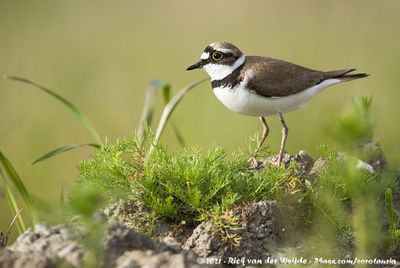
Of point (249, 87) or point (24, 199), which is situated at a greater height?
point (249, 87)

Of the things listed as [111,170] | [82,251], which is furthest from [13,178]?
[82,251]

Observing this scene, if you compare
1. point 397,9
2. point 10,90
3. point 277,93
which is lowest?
point 277,93

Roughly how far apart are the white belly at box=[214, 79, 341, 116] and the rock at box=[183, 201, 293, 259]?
4.08 feet

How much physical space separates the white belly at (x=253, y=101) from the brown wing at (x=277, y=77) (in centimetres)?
4

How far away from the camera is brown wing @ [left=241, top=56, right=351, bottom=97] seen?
4891mm

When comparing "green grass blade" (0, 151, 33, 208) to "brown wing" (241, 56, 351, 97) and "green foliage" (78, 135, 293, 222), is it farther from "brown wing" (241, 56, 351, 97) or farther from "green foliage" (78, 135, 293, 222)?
"brown wing" (241, 56, 351, 97)

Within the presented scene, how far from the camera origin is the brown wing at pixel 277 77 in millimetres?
4891

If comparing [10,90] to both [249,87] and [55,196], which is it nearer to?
[55,196]

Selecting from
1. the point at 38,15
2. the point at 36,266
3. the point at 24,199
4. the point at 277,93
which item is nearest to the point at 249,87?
the point at 277,93

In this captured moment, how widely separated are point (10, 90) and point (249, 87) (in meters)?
4.49

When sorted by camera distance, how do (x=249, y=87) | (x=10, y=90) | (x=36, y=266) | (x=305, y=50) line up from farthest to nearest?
(x=305, y=50)
(x=10, y=90)
(x=249, y=87)
(x=36, y=266)

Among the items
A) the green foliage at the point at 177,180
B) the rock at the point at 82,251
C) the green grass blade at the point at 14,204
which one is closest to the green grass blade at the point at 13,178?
the green grass blade at the point at 14,204

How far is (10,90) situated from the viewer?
27.8ft

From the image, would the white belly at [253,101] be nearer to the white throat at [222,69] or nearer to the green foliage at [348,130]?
the white throat at [222,69]
